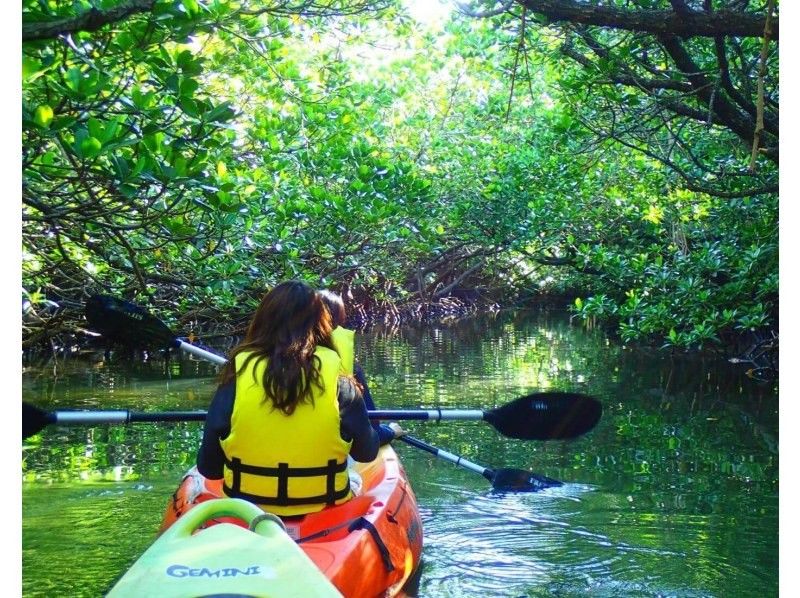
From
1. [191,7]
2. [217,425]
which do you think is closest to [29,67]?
[191,7]

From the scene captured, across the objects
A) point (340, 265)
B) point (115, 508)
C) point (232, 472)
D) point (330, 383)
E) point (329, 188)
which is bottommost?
point (115, 508)

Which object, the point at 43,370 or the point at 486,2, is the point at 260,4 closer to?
the point at 486,2

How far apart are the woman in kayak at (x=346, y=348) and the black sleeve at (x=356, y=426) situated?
1.89 ft

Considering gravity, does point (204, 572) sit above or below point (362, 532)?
above

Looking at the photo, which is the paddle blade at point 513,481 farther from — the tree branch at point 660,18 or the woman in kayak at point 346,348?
the tree branch at point 660,18

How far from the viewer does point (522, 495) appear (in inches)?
213

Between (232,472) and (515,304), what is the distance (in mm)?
26431

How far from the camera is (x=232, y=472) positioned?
3.21 m

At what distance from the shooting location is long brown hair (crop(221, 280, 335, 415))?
121 inches

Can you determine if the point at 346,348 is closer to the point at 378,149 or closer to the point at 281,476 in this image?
the point at 281,476

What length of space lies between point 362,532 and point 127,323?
2745 millimetres

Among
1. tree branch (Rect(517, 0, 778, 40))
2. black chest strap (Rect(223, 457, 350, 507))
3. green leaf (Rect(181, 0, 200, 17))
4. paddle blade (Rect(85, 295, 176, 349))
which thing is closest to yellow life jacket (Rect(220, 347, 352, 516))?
black chest strap (Rect(223, 457, 350, 507))

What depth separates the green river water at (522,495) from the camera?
13.6 ft

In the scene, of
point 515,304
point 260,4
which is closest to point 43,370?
point 260,4
